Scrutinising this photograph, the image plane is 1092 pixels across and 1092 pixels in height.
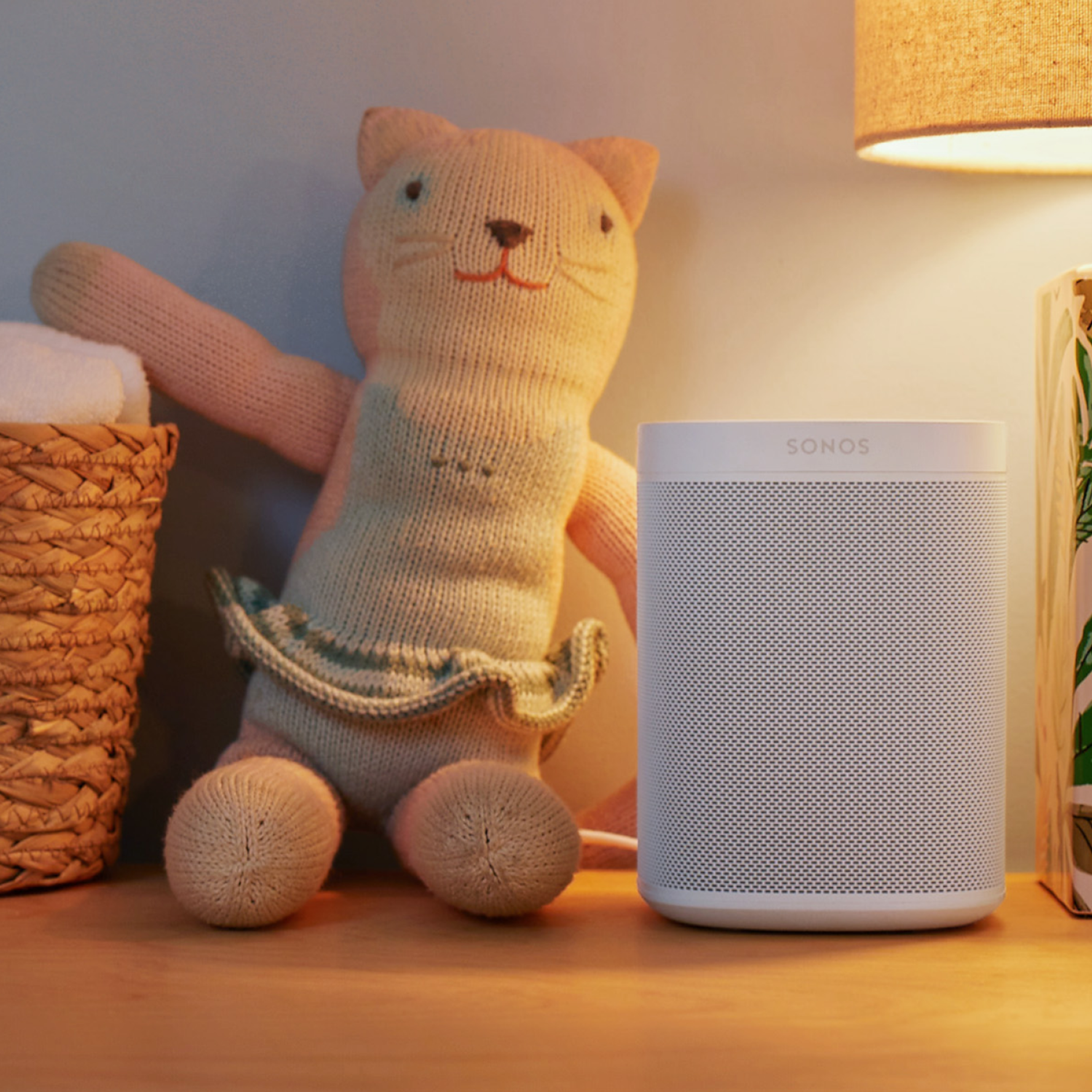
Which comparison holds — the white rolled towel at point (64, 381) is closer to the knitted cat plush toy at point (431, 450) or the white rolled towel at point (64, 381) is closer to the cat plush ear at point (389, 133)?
the knitted cat plush toy at point (431, 450)

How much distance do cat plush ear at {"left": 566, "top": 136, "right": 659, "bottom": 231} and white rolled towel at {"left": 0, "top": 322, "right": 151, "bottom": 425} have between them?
317mm

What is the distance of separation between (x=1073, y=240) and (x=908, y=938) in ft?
1.75

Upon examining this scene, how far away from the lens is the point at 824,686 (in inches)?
26.0

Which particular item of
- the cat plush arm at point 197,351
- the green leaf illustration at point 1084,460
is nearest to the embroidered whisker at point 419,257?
the cat plush arm at point 197,351

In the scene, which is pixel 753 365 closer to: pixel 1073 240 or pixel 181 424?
pixel 1073 240

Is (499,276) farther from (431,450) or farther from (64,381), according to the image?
(64,381)

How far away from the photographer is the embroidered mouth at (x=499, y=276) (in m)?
0.81

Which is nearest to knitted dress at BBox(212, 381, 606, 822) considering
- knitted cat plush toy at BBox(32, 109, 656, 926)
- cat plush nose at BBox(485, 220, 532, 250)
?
knitted cat plush toy at BBox(32, 109, 656, 926)

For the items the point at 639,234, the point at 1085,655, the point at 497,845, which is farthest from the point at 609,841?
the point at 639,234

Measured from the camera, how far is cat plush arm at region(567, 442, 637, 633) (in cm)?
87

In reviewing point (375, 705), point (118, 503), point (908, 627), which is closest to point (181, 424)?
point (118, 503)

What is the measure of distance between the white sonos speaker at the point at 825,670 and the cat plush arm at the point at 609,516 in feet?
0.64

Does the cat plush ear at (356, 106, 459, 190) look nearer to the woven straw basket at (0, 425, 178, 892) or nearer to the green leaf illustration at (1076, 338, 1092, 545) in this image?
the woven straw basket at (0, 425, 178, 892)

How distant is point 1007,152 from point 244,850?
2.09 ft
